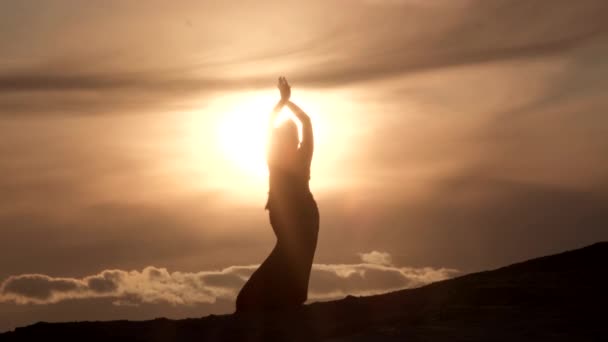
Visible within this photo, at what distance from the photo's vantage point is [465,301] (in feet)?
82.5

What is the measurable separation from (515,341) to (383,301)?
18.7ft

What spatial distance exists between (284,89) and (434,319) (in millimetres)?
7928

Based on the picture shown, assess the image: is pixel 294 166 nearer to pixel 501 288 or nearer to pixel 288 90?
pixel 288 90

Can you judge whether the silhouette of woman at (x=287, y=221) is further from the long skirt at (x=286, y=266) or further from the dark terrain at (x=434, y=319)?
the dark terrain at (x=434, y=319)

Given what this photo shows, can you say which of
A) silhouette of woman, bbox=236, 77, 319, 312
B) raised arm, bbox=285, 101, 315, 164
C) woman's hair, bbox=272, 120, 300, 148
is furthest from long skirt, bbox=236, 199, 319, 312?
woman's hair, bbox=272, 120, 300, 148

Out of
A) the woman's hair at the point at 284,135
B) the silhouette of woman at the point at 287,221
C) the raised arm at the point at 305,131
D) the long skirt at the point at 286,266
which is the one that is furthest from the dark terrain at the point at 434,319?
the woman's hair at the point at 284,135

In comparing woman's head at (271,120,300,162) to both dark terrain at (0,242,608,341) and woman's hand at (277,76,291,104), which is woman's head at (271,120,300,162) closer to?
woman's hand at (277,76,291,104)

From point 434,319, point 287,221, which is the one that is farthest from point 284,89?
point 434,319

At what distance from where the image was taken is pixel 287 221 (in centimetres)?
2797

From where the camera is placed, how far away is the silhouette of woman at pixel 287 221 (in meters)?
27.6

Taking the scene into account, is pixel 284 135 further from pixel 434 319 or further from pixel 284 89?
pixel 434 319

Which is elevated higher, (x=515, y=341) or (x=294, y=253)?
(x=294, y=253)

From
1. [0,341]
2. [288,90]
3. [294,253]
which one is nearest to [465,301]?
[294,253]

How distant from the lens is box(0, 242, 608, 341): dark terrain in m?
22.0
